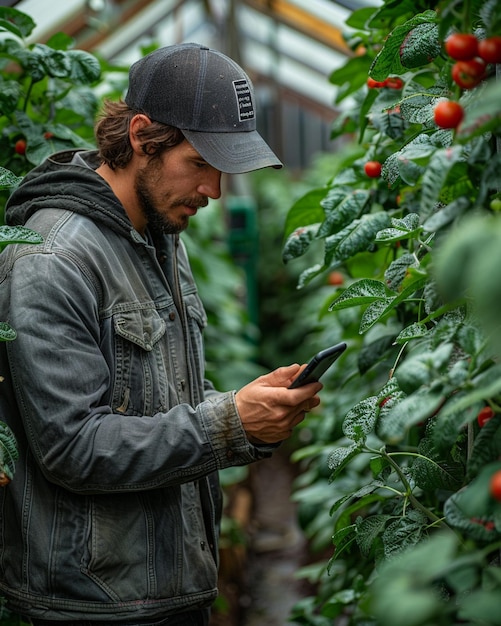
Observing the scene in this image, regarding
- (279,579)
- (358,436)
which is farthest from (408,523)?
(279,579)

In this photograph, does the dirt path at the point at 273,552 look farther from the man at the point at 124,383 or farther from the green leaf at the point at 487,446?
the green leaf at the point at 487,446

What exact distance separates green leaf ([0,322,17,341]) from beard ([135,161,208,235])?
1.56 ft

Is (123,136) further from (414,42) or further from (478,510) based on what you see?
(478,510)

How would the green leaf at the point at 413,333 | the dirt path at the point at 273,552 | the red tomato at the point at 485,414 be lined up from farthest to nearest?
the dirt path at the point at 273,552 < the green leaf at the point at 413,333 < the red tomato at the point at 485,414

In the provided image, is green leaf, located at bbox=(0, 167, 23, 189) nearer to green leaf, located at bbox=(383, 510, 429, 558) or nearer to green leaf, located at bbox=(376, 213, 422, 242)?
green leaf, located at bbox=(376, 213, 422, 242)

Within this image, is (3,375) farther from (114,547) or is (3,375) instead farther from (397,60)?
(397,60)

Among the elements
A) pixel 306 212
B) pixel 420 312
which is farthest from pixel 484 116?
pixel 306 212

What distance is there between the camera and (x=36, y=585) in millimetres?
1787

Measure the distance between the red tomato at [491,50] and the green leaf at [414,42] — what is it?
460mm

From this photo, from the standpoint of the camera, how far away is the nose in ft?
6.38

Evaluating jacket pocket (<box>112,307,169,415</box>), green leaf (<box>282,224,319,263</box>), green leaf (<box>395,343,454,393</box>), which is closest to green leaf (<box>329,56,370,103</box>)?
green leaf (<box>282,224,319,263</box>)

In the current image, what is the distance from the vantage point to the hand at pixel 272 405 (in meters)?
1.76

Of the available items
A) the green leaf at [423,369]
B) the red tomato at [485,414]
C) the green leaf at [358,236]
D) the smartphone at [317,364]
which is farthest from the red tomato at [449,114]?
the green leaf at [358,236]

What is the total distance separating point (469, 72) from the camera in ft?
3.81
